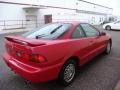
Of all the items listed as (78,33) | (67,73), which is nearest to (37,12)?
(78,33)

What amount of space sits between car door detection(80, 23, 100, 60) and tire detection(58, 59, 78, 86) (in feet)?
2.87

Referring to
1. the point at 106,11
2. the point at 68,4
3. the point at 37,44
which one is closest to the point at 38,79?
the point at 37,44

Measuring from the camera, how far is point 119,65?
212 inches

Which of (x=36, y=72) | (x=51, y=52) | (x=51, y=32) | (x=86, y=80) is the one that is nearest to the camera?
(x=36, y=72)

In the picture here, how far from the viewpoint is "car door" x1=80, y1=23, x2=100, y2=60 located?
479 cm

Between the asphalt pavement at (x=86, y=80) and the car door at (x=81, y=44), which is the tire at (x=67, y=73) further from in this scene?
the car door at (x=81, y=44)

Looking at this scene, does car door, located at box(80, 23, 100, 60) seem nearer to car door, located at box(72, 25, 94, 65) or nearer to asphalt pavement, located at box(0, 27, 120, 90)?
car door, located at box(72, 25, 94, 65)

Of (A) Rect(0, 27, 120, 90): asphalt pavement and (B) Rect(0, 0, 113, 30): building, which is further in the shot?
(B) Rect(0, 0, 113, 30): building

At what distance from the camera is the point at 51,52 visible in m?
3.35

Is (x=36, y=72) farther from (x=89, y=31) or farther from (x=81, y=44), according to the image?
(x=89, y=31)

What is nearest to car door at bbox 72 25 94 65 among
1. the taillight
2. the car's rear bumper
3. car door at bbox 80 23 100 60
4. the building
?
car door at bbox 80 23 100 60

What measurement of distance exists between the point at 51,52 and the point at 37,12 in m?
21.7

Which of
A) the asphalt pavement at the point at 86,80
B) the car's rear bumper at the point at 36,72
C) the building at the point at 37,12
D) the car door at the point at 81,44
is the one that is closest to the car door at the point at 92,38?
the car door at the point at 81,44

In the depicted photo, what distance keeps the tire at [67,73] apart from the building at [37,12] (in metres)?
16.0
